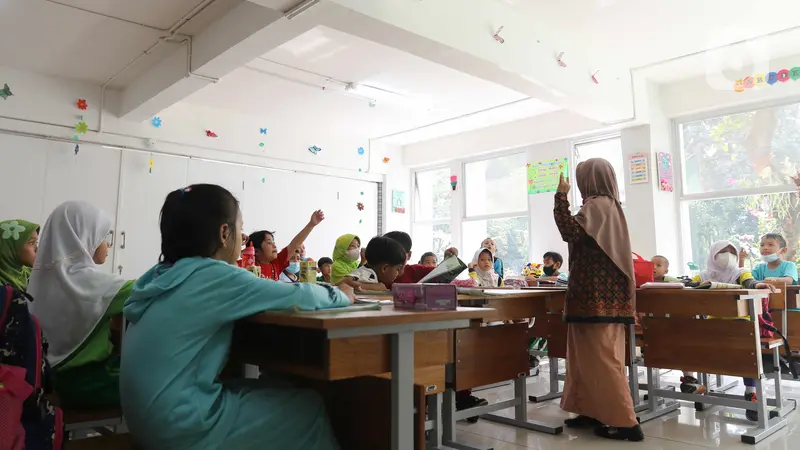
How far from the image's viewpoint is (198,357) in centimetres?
133

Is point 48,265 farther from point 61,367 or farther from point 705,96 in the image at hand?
point 705,96

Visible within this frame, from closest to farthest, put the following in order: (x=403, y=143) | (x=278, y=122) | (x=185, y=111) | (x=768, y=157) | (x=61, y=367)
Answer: (x=61, y=367) < (x=768, y=157) < (x=185, y=111) < (x=278, y=122) < (x=403, y=143)

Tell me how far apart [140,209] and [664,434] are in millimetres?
5374

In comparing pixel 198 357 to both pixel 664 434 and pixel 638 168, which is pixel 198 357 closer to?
pixel 664 434

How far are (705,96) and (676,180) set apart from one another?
0.94 metres

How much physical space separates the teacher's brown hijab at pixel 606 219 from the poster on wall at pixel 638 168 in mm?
3303

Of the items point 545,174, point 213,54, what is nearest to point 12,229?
point 213,54

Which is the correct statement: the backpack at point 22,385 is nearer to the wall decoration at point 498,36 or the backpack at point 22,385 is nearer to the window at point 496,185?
the wall decoration at point 498,36

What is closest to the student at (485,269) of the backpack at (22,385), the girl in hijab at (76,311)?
the girl in hijab at (76,311)

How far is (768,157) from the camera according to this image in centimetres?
541

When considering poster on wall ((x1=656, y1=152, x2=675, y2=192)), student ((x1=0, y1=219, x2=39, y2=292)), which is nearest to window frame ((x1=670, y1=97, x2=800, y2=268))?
poster on wall ((x1=656, y1=152, x2=675, y2=192))

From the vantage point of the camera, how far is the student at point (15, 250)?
8.53 feet

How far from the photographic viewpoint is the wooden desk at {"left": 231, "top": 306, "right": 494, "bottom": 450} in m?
1.25

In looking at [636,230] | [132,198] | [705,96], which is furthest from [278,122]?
[705,96]
